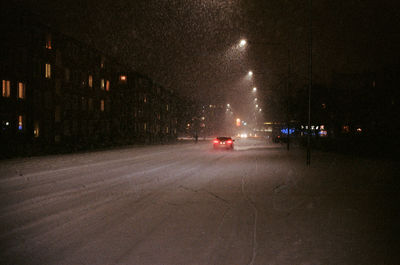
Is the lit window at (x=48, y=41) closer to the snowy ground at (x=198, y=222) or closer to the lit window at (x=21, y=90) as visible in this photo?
the lit window at (x=21, y=90)

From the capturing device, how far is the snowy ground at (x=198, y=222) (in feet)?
17.4

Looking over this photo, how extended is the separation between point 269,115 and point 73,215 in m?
67.1

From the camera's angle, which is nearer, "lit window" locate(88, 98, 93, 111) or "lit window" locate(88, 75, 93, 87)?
"lit window" locate(88, 75, 93, 87)

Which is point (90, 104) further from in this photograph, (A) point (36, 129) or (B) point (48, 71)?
(A) point (36, 129)

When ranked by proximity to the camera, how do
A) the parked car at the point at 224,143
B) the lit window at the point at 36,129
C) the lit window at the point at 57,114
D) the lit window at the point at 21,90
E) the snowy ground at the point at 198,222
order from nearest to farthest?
the snowy ground at the point at 198,222
the parked car at the point at 224,143
the lit window at the point at 21,90
the lit window at the point at 36,129
the lit window at the point at 57,114

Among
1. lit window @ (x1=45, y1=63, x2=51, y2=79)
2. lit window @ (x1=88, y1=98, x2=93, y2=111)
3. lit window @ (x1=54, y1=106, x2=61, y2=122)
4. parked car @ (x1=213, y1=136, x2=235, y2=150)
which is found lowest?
parked car @ (x1=213, y1=136, x2=235, y2=150)

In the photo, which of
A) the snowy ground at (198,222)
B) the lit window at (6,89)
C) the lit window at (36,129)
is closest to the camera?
the snowy ground at (198,222)

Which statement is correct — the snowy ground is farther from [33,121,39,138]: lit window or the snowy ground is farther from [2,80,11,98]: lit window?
[33,121,39,138]: lit window

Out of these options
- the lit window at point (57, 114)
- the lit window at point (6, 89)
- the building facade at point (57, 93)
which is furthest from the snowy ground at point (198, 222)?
the lit window at point (57, 114)

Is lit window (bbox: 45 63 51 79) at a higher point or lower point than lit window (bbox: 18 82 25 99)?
higher

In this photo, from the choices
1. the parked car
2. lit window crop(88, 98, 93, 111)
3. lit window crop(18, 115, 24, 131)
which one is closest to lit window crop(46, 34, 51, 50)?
lit window crop(18, 115, 24, 131)

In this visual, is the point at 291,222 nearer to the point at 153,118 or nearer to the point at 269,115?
the point at 269,115

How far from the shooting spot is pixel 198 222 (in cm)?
718

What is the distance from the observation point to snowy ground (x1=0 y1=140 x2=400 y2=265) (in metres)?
5.30
